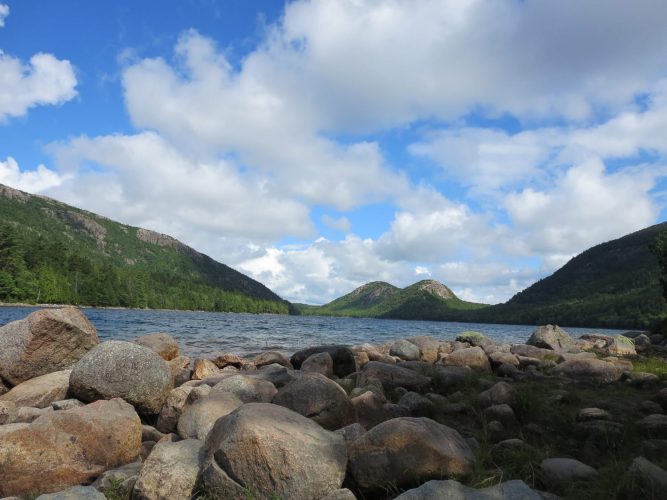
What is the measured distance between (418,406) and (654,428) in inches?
188

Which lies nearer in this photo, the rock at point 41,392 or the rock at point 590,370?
the rock at point 41,392

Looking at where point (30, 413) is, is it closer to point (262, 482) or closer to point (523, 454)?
point (262, 482)

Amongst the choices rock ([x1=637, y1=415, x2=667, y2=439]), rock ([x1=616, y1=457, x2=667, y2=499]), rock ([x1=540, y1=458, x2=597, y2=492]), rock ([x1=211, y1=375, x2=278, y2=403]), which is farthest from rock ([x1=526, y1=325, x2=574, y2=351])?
rock ([x1=616, y1=457, x2=667, y2=499])

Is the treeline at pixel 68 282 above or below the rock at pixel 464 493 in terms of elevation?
above

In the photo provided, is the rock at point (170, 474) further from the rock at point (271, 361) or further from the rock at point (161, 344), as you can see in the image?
the rock at point (271, 361)

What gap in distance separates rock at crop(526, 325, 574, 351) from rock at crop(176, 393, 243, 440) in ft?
71.5

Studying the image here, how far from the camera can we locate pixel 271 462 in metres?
5.42

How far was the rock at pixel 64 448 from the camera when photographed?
6824mm

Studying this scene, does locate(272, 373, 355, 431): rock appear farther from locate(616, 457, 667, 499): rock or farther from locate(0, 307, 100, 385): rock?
locate(0, 307, 100, 385): rock

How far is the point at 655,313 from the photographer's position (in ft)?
425

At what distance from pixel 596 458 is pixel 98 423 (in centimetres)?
855

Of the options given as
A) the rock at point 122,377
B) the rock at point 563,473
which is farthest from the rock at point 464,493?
the rock at point 122,377

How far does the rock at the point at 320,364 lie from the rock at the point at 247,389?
5.75m

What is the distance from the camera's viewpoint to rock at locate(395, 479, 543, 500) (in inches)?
191
